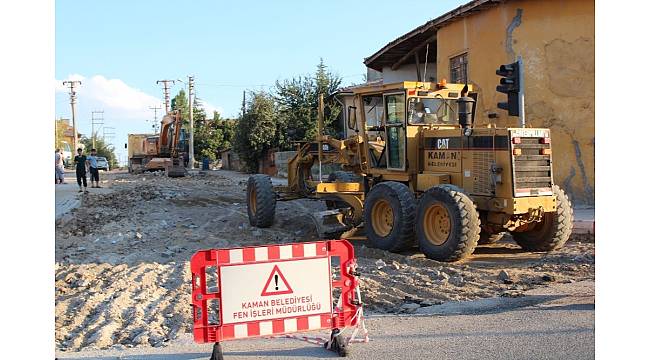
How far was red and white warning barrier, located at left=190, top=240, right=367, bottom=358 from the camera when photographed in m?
5.66

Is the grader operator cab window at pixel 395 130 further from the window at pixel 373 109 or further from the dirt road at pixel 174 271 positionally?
the dirt road at pixel 174 271

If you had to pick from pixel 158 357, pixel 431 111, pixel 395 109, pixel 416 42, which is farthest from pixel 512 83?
pixel 416 42

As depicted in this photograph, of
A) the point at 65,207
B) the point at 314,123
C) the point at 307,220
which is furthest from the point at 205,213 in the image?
the point at 314,123

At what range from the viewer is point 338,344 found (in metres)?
5.95

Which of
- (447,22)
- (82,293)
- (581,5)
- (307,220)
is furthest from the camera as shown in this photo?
(447,22)

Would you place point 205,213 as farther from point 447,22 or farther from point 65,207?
point 447,22

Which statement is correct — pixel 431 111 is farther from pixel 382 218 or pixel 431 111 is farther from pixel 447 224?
pixel 447 224

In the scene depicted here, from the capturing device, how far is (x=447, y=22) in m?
20.0

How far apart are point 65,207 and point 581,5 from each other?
1466 cm

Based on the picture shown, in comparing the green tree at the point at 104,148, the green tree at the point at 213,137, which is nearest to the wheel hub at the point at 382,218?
the green tree at the point at 213,137

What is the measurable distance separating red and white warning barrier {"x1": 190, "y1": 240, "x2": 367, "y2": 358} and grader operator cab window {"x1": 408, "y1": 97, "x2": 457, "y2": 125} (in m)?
6.20

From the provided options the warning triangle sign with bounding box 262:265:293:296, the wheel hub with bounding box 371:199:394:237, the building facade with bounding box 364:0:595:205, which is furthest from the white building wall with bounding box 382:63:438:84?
the warning triangle sign with bounding box 262:265:293:296

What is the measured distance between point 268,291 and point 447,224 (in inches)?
212

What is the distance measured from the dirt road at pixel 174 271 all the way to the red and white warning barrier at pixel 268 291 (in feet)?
3.75
